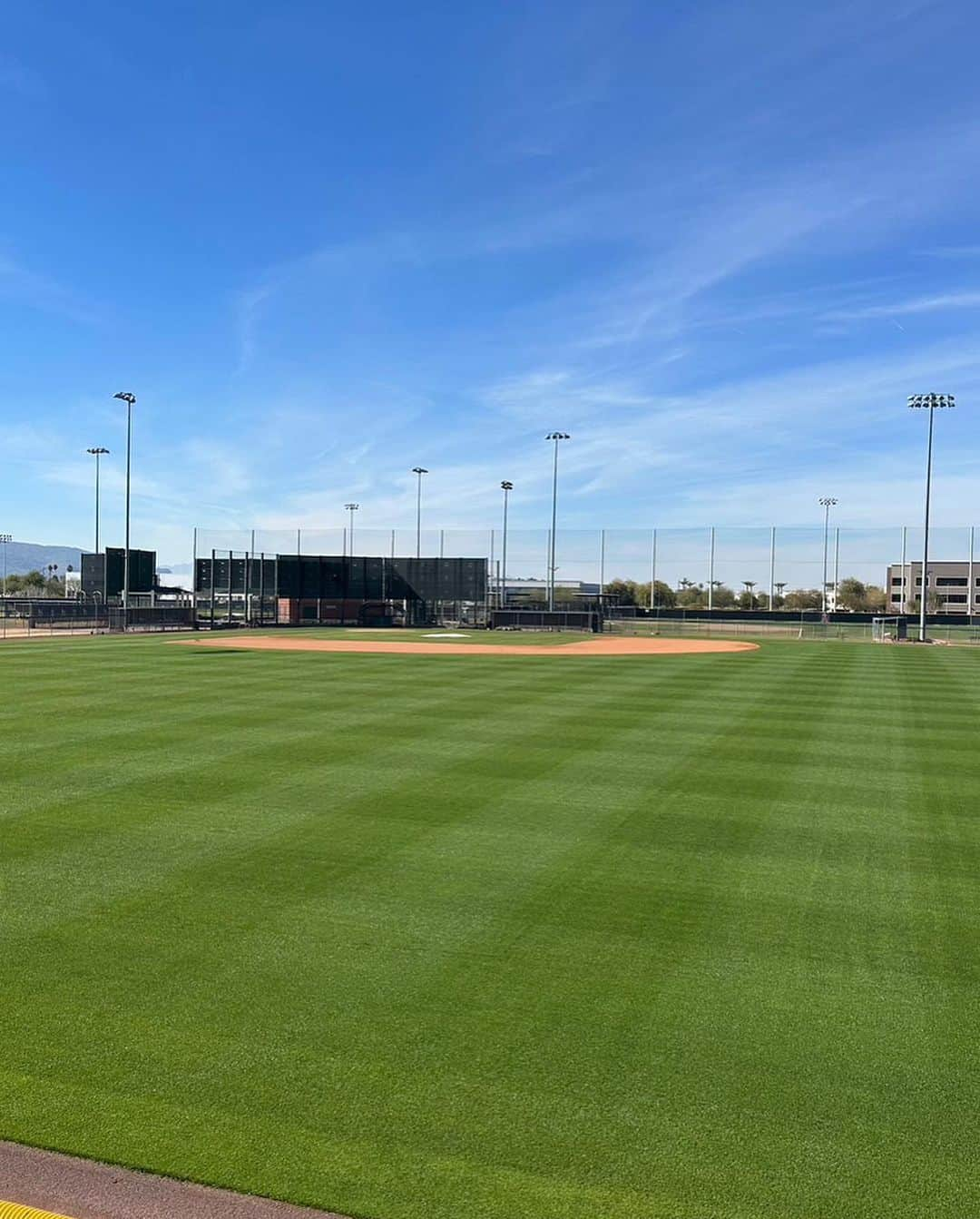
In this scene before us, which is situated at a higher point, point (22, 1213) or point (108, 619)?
point (108, 619)

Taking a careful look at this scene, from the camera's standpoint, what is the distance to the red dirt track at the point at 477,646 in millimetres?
36812

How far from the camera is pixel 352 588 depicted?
71562 mm

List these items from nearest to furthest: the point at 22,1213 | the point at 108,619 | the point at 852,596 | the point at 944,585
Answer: the point at 22,1213 < the point at 108,619 < the point at 852,596 < the point at 944,585

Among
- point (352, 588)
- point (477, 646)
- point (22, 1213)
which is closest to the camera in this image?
point (22, 1213)

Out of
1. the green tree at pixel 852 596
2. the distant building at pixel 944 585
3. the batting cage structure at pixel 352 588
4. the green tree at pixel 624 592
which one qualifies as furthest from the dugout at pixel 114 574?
the distant building at pixel 944 585

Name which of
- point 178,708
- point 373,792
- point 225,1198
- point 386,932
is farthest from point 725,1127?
point 178,708

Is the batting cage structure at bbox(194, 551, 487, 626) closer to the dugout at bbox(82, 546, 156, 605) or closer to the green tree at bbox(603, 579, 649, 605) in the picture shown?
the dugout at bbox(82, 546, 156, 605)

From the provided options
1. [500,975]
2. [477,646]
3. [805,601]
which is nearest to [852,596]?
[805,601]

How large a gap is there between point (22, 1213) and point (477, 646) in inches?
1493

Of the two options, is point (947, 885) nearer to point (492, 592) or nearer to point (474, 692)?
point (474, 692)

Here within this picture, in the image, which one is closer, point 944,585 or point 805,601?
point 805,601

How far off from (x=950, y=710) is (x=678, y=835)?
13.2m

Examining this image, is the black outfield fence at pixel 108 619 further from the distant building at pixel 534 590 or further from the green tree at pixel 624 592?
the green tree at pixel 624 592

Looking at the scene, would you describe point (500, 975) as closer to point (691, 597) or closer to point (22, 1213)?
point (22, 1213)
